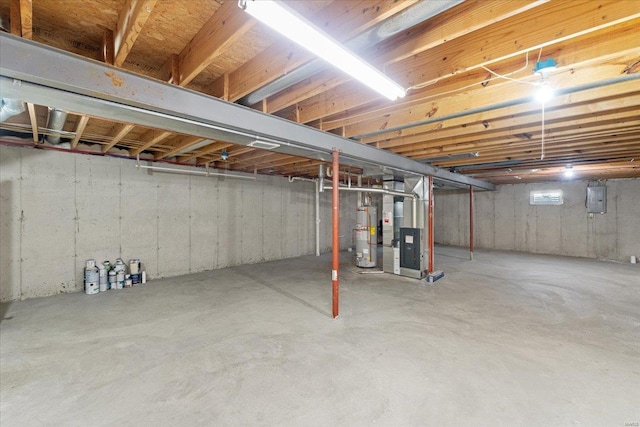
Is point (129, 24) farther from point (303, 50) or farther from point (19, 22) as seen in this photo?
point (303, 50)

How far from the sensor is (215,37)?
5.09 ft

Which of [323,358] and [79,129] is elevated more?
[79,129]

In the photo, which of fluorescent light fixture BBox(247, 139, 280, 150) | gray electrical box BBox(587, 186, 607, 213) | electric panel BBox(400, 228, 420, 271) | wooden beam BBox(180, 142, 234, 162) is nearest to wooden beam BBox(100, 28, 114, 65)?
fluorescent light fixture BBox(247, 139, 280, 150)

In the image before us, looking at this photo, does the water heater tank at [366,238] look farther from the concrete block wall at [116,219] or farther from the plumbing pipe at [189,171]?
the plumbing pipe at [189,171]

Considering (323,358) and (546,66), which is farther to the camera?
(323,358)

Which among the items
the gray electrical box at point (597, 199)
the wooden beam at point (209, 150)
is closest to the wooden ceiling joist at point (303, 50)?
the wooden beam at point (209, 150)

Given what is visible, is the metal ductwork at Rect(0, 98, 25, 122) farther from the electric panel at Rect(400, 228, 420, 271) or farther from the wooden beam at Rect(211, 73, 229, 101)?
the electric panel at Rect(400, 228, 420, 271)

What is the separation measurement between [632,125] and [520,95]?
5.77 feet

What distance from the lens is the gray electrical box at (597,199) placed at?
6805 millimetres

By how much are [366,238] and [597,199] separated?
20.3ft

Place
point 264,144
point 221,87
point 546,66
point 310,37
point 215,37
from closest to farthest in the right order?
point 310,37 < point 215,37 < point 546,66 < point 221,87 < point 264,144

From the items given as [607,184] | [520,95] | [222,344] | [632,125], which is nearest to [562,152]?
[632,125]

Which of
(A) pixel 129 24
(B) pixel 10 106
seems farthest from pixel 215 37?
(B) pixel 10 106

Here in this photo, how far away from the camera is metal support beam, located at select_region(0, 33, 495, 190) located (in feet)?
4.76
